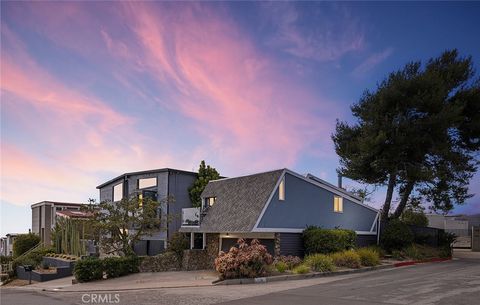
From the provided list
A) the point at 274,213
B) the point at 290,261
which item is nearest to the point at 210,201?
the point at 274,213

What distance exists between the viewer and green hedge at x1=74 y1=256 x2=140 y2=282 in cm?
2523

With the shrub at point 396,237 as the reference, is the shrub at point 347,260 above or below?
below

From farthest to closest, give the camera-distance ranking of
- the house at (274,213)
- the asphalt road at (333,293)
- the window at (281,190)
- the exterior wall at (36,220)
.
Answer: the exterior wall at (36,220)
the window at (281,190)
the house at (274,213)
the asphalt road at (333,293)

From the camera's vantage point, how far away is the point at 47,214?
53312 mm

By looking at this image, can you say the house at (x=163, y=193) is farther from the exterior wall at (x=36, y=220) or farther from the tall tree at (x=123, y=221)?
the exterior wall at (x=36, y=220)

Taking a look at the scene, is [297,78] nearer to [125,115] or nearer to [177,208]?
[125,115]

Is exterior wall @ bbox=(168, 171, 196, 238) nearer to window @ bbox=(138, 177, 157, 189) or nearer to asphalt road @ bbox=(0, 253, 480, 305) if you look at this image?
window @ bbox=(138, 177, 157, 189)

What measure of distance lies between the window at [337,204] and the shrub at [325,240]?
295 centimetres

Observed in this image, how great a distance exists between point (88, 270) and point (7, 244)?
148 feet

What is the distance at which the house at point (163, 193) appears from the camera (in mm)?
34531

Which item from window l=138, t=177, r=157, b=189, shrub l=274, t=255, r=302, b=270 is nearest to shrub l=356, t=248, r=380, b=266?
shrub l=274, t=255, r=302, b=270

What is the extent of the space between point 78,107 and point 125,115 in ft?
10.3

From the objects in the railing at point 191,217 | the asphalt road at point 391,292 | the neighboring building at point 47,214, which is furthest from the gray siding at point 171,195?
the neighboring building at point 47,214

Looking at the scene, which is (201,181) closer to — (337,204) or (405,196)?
(337,204)
